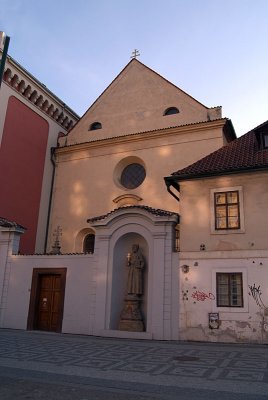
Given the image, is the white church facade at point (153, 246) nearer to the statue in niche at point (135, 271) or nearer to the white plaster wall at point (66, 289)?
the white plaster wall at point (66, 289)

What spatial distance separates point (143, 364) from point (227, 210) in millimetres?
7493

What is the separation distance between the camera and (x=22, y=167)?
23047mm

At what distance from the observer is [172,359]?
9758mm

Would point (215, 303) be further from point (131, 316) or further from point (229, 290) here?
point (131, 316)

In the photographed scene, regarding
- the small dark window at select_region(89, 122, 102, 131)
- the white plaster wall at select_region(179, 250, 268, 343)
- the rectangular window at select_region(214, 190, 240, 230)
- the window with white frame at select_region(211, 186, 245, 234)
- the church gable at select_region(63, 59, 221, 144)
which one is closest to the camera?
the white plaster wall at select_region(179, 250, 268, 343)

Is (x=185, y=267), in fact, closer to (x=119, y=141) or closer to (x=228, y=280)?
(x=228, y=280)

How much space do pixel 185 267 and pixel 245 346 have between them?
352 cm

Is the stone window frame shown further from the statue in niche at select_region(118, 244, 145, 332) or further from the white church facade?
the statue in niche at select_region(118, 244, 145, 332)

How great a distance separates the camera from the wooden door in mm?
16766

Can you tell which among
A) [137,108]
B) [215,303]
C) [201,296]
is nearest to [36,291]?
[201,296]

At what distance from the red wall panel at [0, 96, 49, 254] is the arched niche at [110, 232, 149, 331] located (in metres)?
7.83

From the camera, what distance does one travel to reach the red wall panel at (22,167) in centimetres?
2162

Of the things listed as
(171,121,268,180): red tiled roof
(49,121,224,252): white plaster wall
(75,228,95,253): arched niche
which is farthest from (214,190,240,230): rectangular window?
(75,228,95,253): arched niche

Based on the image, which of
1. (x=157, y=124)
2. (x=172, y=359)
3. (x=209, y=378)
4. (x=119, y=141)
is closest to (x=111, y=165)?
(x=119, y=141)
